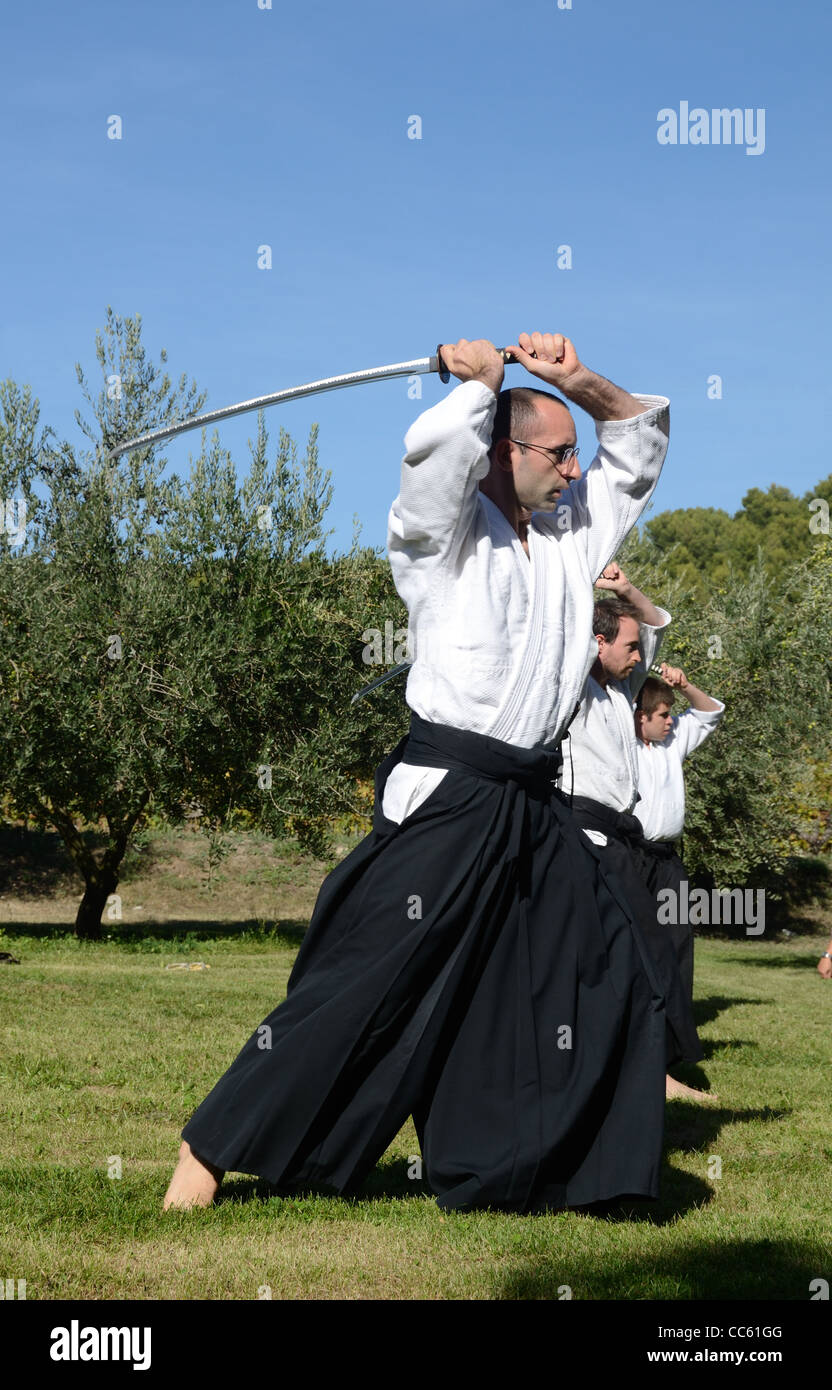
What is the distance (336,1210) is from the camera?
3982 mm

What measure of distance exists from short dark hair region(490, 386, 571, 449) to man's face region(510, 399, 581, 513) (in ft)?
0.05

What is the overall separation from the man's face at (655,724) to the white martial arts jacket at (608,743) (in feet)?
3.95

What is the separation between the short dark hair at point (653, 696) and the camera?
309 inches

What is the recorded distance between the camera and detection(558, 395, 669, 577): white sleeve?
174 inches

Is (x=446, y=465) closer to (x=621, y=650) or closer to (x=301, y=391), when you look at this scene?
(x=301, y=391)

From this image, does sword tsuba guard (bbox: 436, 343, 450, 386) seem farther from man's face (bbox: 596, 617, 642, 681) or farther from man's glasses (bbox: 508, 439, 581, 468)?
man's face (bbox: 596, 617, 642, 681)

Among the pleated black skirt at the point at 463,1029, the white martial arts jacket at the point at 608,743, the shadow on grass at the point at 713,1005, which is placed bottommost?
the shadow on grass at the point at 713,1005

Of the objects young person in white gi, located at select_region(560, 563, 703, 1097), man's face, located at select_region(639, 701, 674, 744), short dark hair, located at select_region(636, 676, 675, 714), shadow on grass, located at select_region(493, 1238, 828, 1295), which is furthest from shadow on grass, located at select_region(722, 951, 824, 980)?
shadow on grass, located at select_region(493, 1238, 828, 1295)

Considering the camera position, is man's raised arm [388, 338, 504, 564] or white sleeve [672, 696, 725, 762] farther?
white sleeve [672, 696, 725, 762]

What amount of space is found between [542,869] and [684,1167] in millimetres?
1615

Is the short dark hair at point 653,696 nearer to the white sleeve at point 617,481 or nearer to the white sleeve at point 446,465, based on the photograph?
the white sleeve at point 617,481

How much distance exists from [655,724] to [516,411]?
13.1 ft

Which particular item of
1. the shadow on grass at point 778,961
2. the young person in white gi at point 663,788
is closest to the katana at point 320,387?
the young person in white gi at point 663,788
